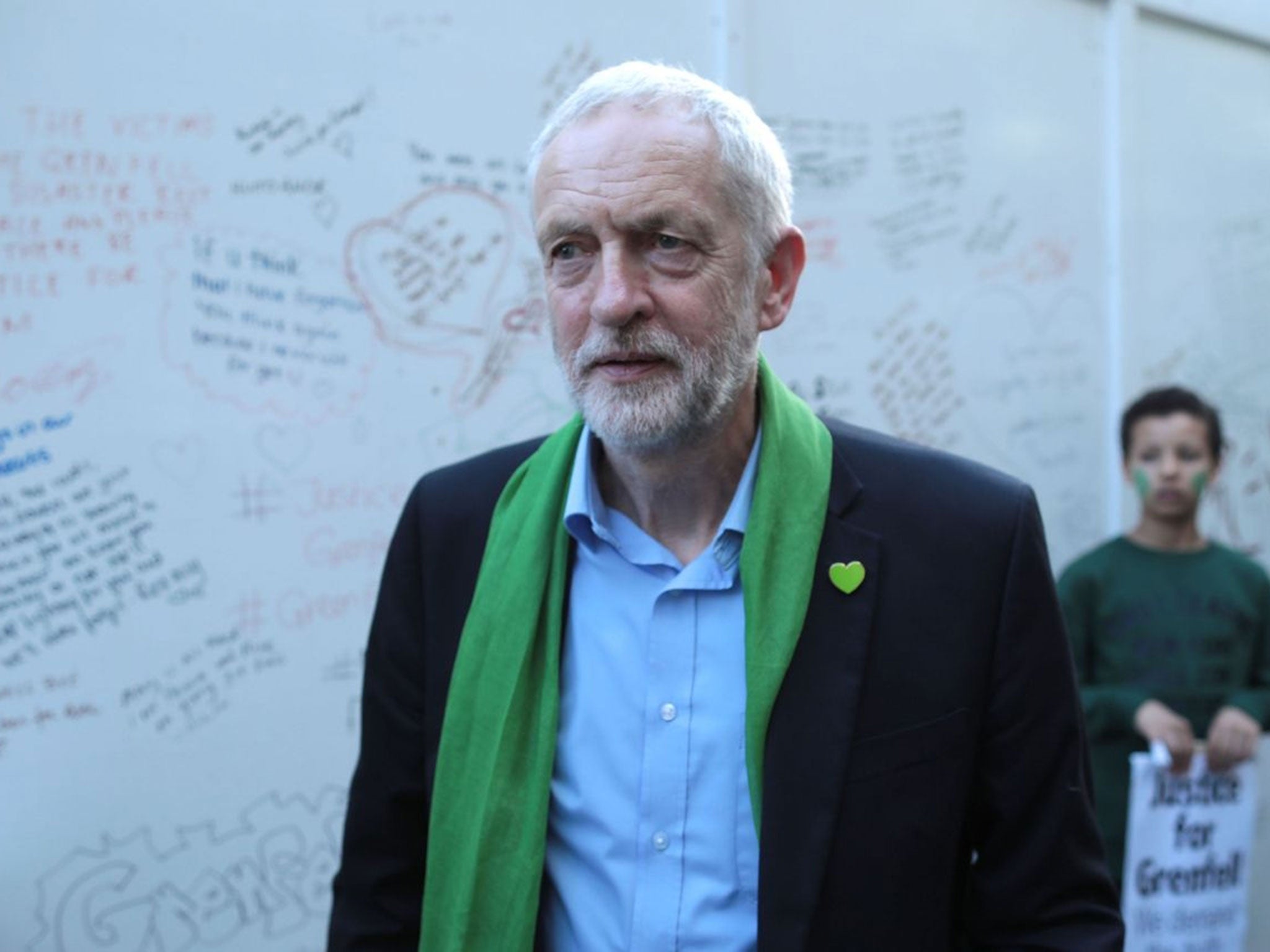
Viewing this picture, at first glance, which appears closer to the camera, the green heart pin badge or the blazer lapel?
the blazer lapel

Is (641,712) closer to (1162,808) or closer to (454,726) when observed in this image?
(454,726)

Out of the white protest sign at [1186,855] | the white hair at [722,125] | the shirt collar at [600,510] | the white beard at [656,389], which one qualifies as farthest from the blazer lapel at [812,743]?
the white protest sign at [1186,855]

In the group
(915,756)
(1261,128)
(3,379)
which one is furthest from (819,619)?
(1261,128)

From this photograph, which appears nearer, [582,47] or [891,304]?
[582,47]

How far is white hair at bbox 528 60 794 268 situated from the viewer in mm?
2016

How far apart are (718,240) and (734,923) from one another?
0.98 m

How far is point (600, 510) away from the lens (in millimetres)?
2145

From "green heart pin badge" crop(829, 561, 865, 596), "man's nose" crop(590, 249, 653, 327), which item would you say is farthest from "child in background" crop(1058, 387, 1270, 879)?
"man's nose" crop(590, 249, 653, 327)

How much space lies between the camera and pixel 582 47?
3744 millimetres

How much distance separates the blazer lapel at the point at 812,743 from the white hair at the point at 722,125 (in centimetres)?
50

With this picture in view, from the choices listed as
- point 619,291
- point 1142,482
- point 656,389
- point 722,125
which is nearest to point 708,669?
point 656,389

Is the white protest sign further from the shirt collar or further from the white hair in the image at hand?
the white hair

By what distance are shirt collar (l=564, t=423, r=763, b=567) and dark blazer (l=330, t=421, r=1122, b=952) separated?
13 cm

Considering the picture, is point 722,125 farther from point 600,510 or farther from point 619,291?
point 600,510
